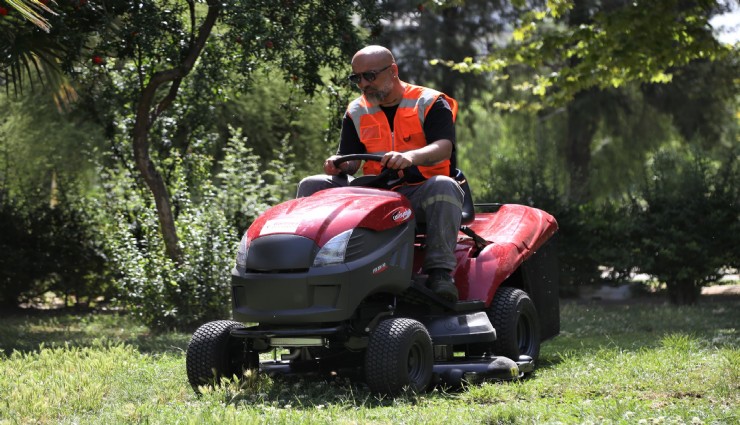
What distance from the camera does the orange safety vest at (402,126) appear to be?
6.14 meters

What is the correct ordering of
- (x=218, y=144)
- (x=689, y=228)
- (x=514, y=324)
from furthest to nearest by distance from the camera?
(x=218, y=144) → (x=689, y=228) → (x=514, y=324)

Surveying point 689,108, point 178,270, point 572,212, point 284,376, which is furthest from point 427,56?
point 284,376

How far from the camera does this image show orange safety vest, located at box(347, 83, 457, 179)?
6.14 metres

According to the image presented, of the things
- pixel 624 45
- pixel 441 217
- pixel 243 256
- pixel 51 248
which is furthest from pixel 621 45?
pixel 243 256

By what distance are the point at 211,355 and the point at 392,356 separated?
101 centimetres

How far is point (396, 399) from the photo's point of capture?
17.1 ft

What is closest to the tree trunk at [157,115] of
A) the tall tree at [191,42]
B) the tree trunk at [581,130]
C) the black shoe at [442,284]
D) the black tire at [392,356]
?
the tall tree at [191,42]

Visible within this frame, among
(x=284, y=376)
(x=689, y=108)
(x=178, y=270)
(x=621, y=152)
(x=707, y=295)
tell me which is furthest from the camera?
(x=621, y=152)

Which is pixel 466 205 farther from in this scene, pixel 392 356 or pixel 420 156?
pixel 392 356

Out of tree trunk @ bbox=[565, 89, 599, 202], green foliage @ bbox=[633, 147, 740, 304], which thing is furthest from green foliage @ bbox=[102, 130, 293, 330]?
tree trunk @ bbox=[565, 89, 599, 202]

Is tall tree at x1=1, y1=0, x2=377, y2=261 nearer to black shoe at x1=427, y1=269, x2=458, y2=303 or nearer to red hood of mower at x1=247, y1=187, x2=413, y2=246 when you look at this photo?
red hood of mower at x1=247, y1=187, x2=413, y2=246

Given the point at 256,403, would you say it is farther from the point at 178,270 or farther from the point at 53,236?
the point at 53,236

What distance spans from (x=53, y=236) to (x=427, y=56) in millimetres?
10464

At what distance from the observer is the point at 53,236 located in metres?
13.0
